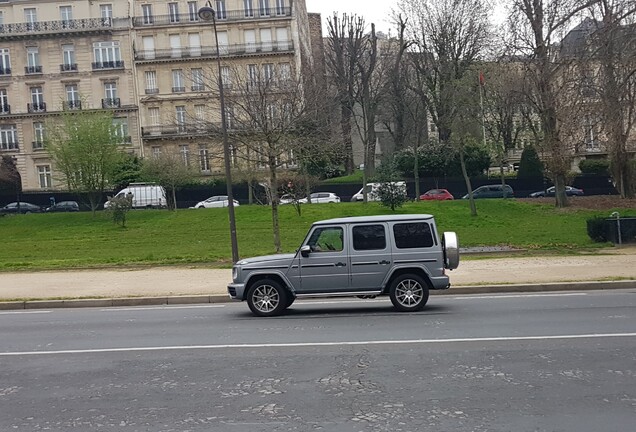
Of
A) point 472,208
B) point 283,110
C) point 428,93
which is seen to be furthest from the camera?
point 428,93

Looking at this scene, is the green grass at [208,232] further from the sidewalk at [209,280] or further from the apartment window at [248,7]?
the apartment window at [248,7]

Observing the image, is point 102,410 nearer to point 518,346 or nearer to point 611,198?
point 518,346

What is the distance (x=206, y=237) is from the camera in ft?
105

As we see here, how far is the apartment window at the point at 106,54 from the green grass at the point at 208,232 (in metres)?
26.2

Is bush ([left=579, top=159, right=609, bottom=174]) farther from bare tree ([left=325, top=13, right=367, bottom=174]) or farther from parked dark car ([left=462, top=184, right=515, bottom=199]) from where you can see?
bare tree ([left=325, top=13, right=367, bottom=174])

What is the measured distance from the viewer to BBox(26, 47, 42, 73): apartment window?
64062mm

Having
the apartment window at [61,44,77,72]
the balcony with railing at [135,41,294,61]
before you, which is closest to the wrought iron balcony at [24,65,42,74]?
the apartment window at [61,44,77,72]

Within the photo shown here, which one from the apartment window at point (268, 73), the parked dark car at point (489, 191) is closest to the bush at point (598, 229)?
the apartment window at point (268, 73)

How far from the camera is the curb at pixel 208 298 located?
629 inches

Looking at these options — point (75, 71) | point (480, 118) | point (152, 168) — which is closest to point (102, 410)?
point (480, 118)

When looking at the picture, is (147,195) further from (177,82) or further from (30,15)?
Answer: (30,15)

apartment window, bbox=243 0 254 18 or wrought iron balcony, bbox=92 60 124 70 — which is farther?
wrought iron balcony, bbox=92 60 124 70

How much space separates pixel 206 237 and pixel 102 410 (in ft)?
82.7

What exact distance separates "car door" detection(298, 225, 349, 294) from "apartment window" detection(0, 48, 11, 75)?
61064mm
